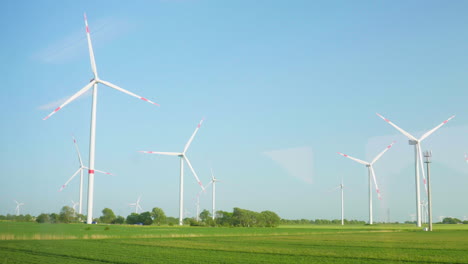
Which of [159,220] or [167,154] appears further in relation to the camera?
[159,220]

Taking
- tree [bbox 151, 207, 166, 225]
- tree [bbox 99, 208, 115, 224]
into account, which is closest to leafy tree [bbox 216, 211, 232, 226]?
tree [bbox 151, 207, 166, 225]

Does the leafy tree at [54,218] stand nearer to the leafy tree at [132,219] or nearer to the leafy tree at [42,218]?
the leafy tree at [42,218]

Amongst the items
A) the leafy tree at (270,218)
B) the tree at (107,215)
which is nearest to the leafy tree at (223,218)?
the leafy tree at (270,218)

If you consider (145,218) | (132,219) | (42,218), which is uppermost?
(42,218)

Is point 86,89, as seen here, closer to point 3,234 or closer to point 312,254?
point 3,234

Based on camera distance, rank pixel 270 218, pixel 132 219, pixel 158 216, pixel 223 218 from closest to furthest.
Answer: pixel 132 219 < pixel 223 218 < pixel 158 216 < pixel 270 218

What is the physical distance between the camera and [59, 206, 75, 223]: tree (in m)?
100

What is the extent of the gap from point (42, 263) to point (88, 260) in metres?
3.17

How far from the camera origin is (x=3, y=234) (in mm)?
52125

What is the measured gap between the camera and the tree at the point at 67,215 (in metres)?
100

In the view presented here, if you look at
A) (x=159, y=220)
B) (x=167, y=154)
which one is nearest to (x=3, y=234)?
(x=167, y=154)

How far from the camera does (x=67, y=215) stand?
101750 mm

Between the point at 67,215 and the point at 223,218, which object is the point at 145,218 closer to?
the point at 223,218

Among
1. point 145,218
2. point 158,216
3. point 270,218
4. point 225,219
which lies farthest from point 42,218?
point 270,218
